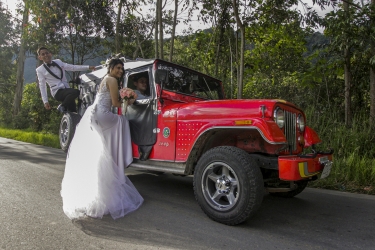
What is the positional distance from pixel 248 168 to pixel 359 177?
322 cm

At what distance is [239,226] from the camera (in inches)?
115

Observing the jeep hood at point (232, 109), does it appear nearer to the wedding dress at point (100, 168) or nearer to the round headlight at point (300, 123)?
the round headlight at point (300, 123)

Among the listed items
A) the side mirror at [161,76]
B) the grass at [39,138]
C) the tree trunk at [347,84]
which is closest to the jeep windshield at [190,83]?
the side mirror at [161,76]

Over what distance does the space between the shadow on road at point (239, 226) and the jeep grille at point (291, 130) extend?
811mm

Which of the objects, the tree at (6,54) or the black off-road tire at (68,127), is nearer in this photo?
the black off-road tire at (68,127)

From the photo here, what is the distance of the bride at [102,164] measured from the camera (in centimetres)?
318

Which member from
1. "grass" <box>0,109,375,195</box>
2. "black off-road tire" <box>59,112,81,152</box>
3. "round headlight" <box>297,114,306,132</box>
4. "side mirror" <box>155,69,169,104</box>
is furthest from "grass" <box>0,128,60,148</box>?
"round headlight" <box>297,114,306,132</box>

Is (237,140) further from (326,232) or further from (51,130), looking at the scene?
(51,130)

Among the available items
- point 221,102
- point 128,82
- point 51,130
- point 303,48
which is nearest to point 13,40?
Answer: point 51,130

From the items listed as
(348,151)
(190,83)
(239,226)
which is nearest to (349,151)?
(348,151)

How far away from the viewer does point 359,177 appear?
16.2 feet

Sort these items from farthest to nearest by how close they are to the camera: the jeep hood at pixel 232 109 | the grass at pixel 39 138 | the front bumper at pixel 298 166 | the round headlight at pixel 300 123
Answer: the grass at pixel 39 138
the round headlight at pixel 300 123
the jeep hood at pixel 232 109
the front bumper at pixel 298 166

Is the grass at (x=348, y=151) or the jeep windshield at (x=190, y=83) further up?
the jeep windshield at (x=190, y=83)

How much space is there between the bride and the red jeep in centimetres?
37
